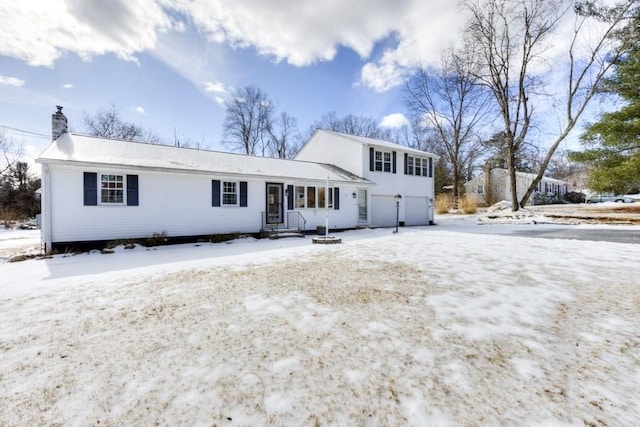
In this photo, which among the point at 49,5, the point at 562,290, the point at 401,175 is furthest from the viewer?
the point at 401,175

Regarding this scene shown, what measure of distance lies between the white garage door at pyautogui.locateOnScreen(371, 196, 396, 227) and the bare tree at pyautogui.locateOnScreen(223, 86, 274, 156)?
21072 millimetres

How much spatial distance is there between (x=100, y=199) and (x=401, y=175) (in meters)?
15.5

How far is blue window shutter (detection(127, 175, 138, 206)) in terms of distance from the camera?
961cm

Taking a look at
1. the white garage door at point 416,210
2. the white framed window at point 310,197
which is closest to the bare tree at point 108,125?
the white framed window at point 310,197

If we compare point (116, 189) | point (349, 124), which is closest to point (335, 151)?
point (116, 189)

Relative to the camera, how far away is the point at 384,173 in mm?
16984

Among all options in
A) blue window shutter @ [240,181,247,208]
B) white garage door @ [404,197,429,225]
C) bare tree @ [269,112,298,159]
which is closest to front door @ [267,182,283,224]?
blue window shutter @ [240,181,247,208]

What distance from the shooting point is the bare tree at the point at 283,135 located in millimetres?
35062

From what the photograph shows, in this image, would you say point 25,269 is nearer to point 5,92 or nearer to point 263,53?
point 263,53

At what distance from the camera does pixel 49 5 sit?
8.29m

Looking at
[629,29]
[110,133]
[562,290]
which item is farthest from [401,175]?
[110,133]

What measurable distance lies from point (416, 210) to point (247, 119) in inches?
953

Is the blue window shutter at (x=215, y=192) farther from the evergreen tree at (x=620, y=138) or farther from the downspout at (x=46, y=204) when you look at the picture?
the evergreen tree at (x=620, y=138)

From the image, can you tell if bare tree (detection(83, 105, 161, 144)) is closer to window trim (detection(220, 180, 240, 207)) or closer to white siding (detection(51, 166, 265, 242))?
white siding (detection(51, 166, 265, 242))
